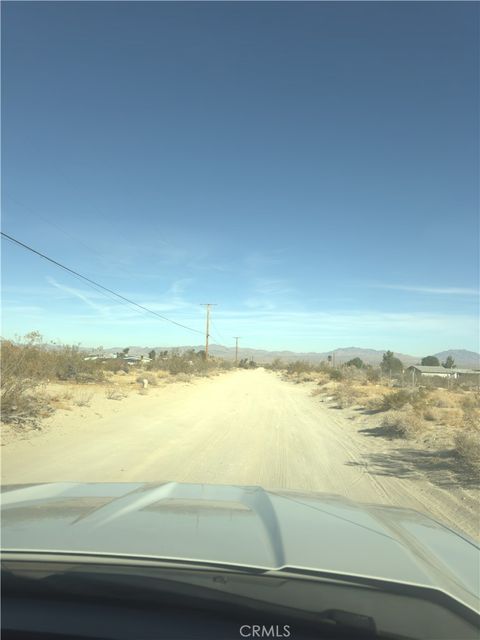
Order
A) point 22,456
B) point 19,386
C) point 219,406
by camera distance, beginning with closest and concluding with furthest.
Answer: point 22,456 < point 19,386 < point 219,406

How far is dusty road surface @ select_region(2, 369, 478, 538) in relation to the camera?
8.25 metres

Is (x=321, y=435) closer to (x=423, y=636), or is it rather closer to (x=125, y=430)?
(x=125, y=430)

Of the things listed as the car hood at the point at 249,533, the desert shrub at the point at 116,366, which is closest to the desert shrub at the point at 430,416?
the car hood at the point at 249,533

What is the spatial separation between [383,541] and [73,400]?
1780cm

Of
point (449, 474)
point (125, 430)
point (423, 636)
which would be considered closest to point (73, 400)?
point (125, 430)

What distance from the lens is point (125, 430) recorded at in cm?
1443

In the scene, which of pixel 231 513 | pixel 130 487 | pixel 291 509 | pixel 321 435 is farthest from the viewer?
pixel 321 435

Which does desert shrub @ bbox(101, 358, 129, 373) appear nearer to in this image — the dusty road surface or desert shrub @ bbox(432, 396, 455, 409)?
the dusty road surface

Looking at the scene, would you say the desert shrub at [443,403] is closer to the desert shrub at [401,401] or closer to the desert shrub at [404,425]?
the desert shrub at [401,401]

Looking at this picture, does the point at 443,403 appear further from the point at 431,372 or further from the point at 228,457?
the point at 431,372

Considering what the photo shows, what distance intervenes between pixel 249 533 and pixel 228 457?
26.4ft

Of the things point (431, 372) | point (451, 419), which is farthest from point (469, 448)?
point (431, 372)

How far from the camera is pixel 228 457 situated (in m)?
10.8

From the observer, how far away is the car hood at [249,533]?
248 centimetres
